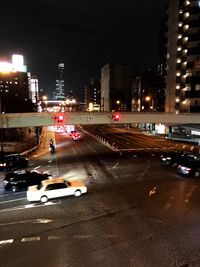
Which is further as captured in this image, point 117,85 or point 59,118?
point 117,85

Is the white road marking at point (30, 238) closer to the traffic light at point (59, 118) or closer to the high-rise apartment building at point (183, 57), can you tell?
the traffic light at point (59, 118)

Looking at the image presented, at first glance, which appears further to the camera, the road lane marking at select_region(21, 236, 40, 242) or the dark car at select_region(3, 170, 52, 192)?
the dark car at select_region(3, 170, 52, 192)

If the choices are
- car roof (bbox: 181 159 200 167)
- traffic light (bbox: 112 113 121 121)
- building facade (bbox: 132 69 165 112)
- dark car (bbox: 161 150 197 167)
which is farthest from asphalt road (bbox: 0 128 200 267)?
building facade (bbox: 132 69 165 112)

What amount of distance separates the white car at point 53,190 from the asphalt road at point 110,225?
0.52 metres

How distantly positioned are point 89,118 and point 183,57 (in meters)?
51.5

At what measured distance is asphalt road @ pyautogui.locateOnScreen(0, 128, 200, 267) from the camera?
535 inches

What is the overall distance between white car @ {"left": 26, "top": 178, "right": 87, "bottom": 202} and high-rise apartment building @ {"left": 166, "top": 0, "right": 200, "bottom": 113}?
54424mm

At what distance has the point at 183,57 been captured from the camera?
7975 centimetres

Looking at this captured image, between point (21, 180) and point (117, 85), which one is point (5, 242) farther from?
point (117, 85)

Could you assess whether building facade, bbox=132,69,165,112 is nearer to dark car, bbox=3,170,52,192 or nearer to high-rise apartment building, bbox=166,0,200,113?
high-rise apartment building, bbox=166,0,200,113

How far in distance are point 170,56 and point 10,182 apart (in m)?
71.5

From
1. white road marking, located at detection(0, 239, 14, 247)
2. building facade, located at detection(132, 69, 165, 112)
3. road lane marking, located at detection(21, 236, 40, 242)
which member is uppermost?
building facade, located at detection(132, 69, 165, 112)

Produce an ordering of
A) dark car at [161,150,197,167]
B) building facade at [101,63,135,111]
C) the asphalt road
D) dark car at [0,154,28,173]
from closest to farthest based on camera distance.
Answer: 1. the asphalt road
2. dark car at [161,150,197,167]
3. dark car at [0,154,28,173]
4. building facade at [101,63,135,111]

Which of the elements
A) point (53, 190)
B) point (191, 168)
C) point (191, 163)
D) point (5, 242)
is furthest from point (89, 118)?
point (5, 242)
